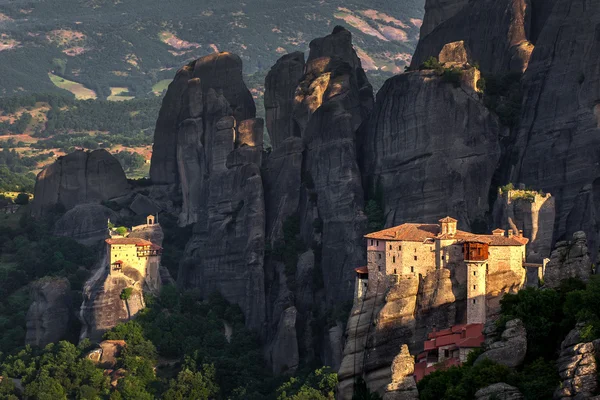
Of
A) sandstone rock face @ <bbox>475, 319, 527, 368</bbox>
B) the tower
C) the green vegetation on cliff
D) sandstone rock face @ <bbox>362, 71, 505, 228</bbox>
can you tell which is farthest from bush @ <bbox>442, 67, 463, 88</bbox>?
sandstone rock face @ <bbox>475, 319, 527, 368</bbox>

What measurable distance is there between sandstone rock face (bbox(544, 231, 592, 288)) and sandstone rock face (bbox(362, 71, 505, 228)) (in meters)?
34.3

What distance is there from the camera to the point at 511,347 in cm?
7156

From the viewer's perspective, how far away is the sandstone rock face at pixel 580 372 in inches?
2506

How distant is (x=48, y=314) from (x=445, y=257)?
42166 millimetres

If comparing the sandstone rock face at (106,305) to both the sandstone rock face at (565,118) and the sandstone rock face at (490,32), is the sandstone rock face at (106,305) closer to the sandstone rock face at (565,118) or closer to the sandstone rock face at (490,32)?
the sandstone rock face at (490,32)

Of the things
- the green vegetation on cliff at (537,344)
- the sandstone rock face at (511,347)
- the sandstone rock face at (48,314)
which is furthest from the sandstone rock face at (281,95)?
the sandstone rock face at (511,347)

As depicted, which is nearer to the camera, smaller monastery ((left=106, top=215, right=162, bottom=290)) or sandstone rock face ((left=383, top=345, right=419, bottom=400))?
sandstone rock face ((left=383, top=345, right=419, bottom=400))

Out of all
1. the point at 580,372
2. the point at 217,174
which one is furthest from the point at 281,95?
the point at 580,372

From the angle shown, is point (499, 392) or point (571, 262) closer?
point (499, 392)

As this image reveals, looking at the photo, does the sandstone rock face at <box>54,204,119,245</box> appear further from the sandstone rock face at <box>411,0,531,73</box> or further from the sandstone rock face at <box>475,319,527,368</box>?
the sandstone rock face at <box>475,319,527,368</box>

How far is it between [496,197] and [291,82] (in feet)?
96.0

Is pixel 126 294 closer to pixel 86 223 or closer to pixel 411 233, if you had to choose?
pixel 86 223

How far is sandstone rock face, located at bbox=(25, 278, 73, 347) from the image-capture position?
419 ft

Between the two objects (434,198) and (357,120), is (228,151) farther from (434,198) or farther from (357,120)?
(434,198)
